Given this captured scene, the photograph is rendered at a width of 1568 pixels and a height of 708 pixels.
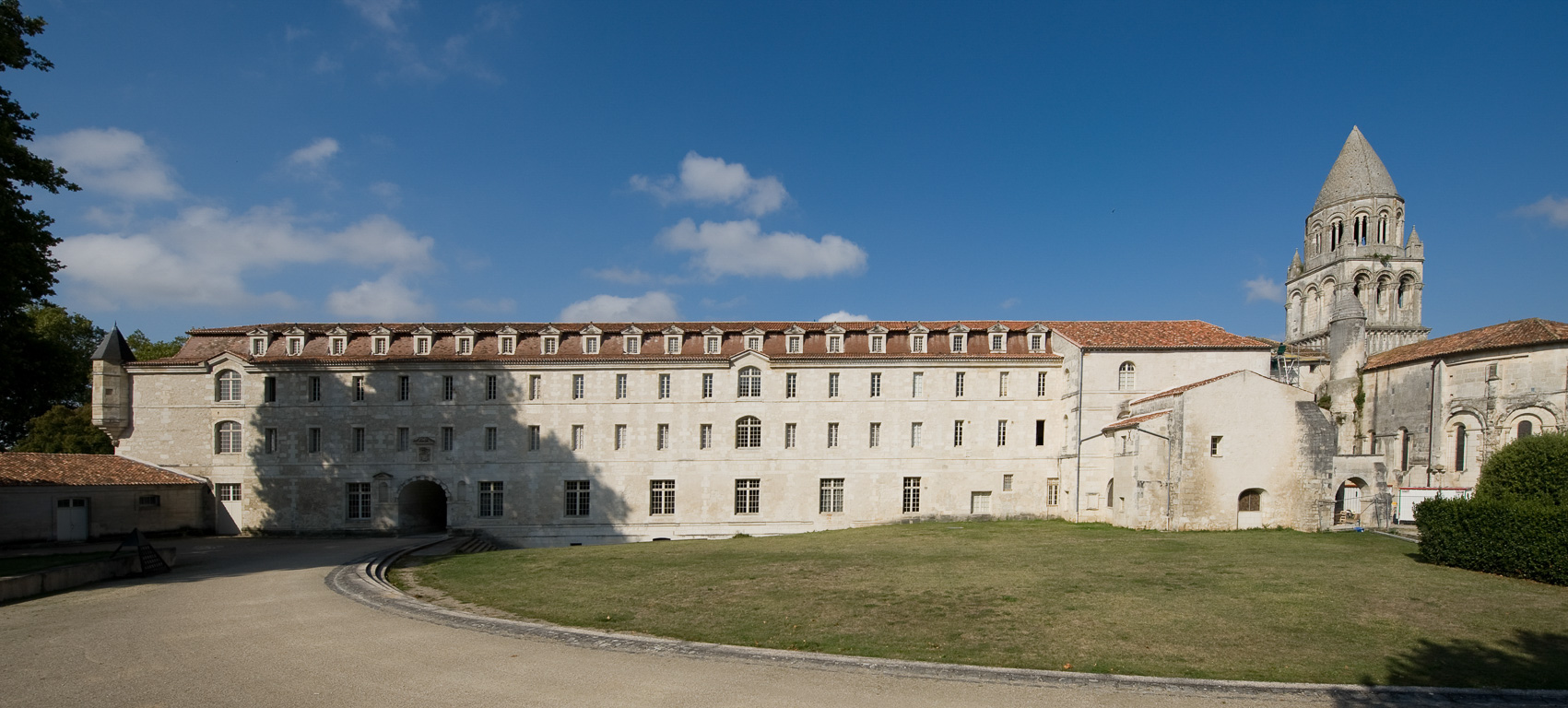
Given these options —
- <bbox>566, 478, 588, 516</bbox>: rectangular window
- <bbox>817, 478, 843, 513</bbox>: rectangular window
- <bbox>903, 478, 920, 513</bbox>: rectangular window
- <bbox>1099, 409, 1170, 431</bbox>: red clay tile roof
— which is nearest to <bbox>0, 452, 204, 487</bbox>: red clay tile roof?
<bbox>566, 478, 588, 516</bbox>: rectangular window

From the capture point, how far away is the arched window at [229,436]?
36750mm

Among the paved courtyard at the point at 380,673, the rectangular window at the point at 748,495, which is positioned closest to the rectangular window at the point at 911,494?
A: the rectangular window at the point at 748,495

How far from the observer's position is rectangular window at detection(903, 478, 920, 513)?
123 feet

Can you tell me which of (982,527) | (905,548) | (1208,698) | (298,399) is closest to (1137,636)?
(1208,698)

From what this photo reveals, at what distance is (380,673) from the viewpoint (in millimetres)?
10117

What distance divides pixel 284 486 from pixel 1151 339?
45106 millimetres

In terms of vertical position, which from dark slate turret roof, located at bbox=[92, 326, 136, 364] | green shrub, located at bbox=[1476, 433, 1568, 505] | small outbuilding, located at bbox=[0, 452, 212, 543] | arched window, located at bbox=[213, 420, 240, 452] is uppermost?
dark slate turret roof, located at bbox=[92, 326, 136, 364]

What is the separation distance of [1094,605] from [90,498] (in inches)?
1577

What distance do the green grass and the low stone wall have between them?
0.93 metres

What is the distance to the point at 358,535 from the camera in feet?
114

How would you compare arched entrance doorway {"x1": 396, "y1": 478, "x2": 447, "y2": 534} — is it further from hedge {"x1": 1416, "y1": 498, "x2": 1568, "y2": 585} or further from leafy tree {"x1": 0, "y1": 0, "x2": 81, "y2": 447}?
hedge {"x1": 1416, "y1": 498, "x2": 1568, "y2": 585}

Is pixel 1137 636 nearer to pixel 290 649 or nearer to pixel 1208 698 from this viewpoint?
pixel 1208 698

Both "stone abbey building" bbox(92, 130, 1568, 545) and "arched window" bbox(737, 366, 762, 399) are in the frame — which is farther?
"arched window" bbox(737, 366, 762, 399)

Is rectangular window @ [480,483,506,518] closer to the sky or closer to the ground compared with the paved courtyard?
closer to the ground
